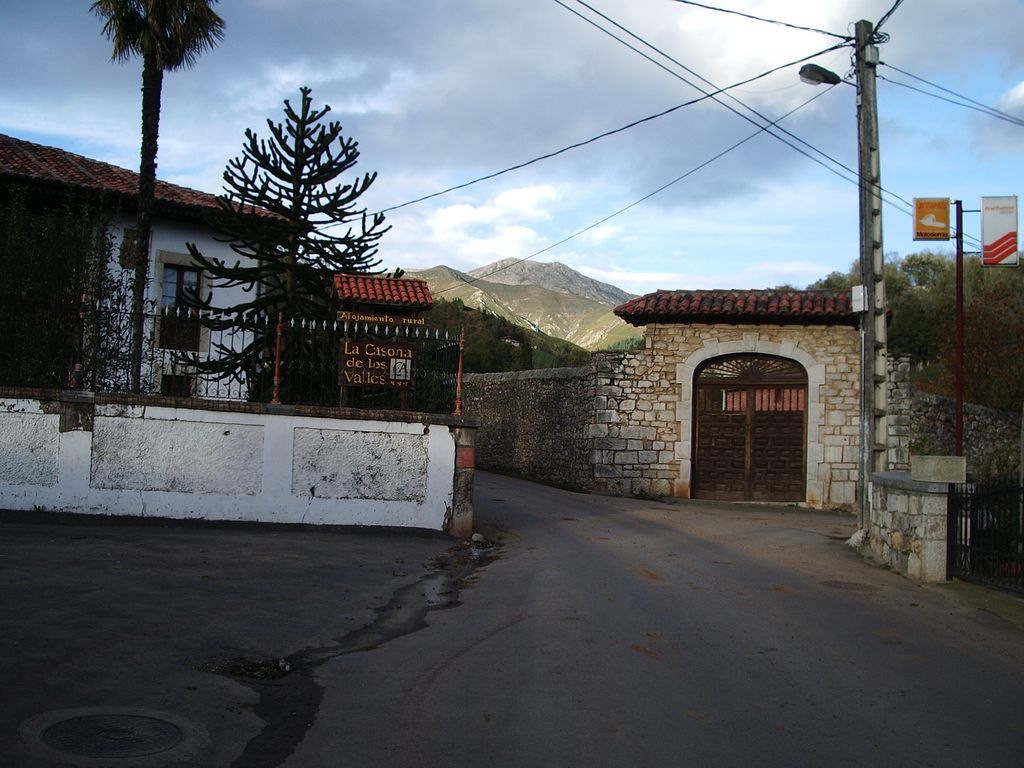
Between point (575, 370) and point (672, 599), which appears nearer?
point (672, 599)

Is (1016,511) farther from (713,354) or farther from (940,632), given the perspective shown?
(713,354)

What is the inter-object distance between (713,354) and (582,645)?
51.6 ft

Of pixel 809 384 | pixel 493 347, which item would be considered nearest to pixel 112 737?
pixel 809 384

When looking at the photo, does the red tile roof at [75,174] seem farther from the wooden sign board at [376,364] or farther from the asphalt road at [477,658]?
the asphalt road at [477,658]

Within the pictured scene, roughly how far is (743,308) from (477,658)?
16314 millimetres

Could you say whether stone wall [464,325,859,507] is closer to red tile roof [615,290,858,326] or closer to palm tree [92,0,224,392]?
red tile roof [615,290,858,326]

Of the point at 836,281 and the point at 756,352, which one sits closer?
the point at 756,352

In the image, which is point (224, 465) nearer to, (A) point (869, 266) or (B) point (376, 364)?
(B) point (376, 364)

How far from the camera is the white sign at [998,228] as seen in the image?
46.4 ft

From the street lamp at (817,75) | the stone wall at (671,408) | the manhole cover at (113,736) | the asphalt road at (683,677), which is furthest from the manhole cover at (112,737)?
the stone wall at (671,408)

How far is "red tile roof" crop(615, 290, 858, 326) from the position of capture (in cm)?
2091

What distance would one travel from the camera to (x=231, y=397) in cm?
1248

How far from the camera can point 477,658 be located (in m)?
6.32

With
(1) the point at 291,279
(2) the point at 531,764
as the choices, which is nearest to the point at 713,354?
(1) the point at 291,279
